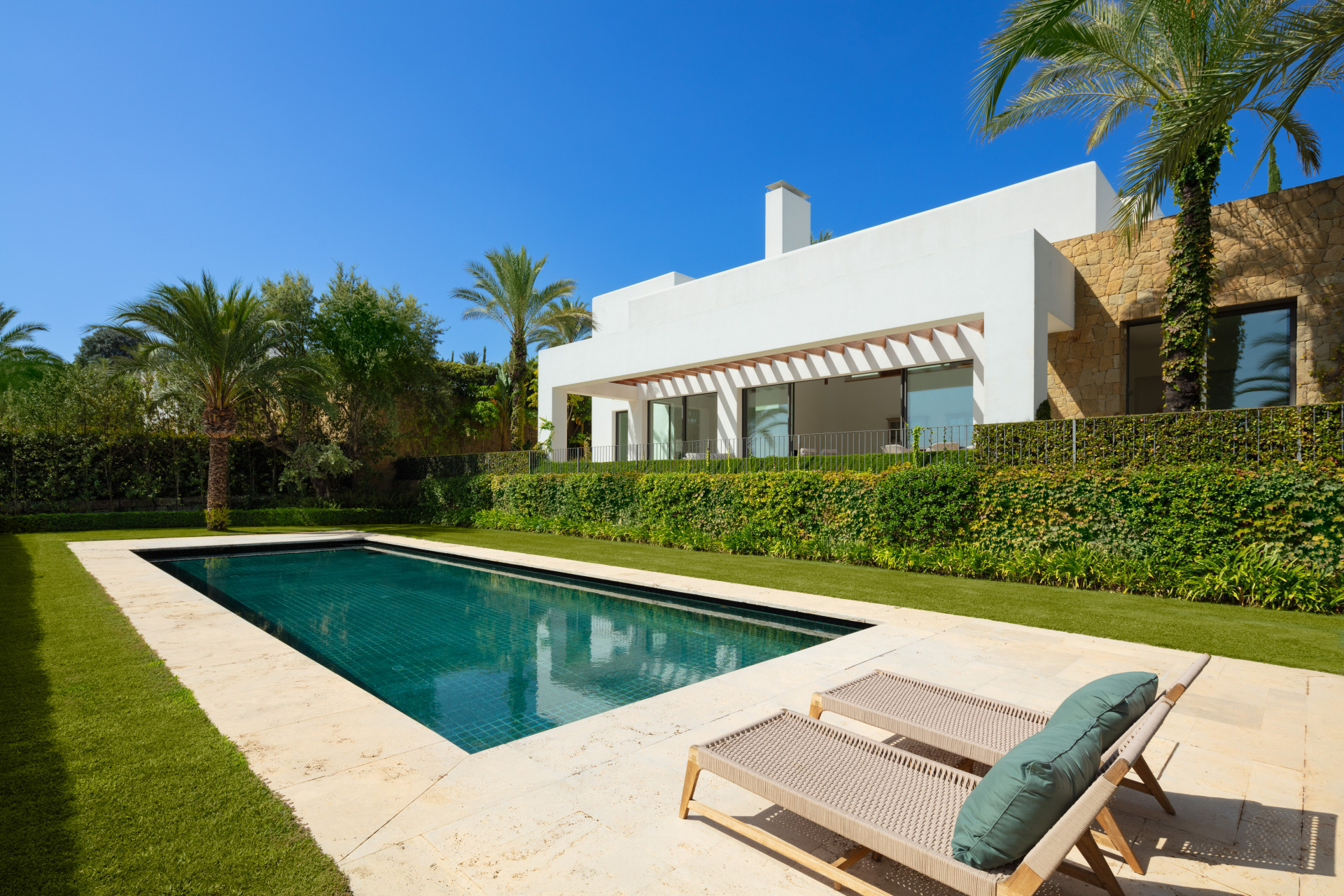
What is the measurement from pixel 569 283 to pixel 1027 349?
16743mm

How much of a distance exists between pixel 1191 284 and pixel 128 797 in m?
13.4

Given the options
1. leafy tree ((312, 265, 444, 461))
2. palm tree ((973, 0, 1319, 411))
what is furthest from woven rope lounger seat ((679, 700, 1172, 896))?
leafy tree ((312, 265, 444, 461))

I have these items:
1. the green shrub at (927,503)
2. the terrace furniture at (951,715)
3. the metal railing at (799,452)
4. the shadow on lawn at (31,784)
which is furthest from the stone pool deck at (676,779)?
the metal railing at (799,452)

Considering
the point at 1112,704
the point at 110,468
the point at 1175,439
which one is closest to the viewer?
the point at 1112,704

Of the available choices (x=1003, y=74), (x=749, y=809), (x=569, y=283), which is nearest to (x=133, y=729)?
(x=749, y=809)

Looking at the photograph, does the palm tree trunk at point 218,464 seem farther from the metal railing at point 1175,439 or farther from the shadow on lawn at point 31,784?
the metal railing at point 1175,439

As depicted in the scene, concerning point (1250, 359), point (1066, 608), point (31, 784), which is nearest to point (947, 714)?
point (31, 784)

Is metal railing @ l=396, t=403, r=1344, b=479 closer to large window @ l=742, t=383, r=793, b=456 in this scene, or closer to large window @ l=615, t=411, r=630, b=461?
large window @ l=742, t=383, r=793, b=456

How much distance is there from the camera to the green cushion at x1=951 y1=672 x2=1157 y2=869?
193 centimetres

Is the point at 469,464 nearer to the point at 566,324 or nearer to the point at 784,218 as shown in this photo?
the point at 566,324

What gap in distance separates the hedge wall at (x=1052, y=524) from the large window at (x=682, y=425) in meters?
4.64

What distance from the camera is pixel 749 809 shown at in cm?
296

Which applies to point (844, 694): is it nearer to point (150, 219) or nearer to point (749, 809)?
point (749, 809)

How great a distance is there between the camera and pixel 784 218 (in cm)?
1980
